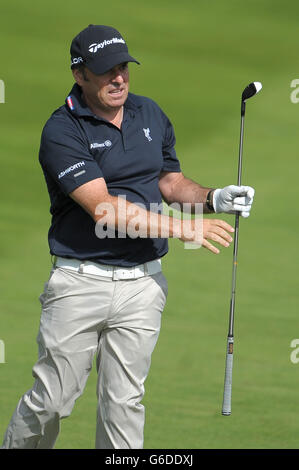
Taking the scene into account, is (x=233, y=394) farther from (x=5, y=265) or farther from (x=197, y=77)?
(x=197, y=77)

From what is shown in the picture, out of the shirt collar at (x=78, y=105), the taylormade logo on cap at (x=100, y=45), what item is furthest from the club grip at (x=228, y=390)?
the taylormade logo on cap at (x=100, y=45)

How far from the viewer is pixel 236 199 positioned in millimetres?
6109

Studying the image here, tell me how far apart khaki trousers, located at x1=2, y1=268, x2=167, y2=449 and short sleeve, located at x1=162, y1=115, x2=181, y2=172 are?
0.80 m

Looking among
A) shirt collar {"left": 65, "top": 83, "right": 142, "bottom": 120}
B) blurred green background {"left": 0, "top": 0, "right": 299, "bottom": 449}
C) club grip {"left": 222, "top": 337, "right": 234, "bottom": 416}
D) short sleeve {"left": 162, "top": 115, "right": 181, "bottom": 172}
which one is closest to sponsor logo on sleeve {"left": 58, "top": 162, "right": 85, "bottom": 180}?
shirt collar {"left": 65, "top": 83, "right": 142, "bottom": 120}

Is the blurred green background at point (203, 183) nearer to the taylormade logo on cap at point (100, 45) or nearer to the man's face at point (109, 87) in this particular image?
the man's face at point (109, 87)

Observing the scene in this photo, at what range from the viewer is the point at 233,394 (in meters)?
7.66

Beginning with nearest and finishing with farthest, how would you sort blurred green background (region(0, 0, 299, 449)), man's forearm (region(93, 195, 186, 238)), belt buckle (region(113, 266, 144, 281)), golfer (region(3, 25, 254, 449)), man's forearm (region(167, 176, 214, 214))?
man's forearm (region(93, 195, 186, 238))
golfer (region(3, 25, 254, 449))
belt buckle (region(113, 266, 144, 281))
man's forearm (region(167, 176, 214, 214))
blurred green background (region(0, 0, 299, 449))

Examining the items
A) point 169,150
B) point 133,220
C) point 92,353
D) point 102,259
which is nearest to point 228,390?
→ point 92,353

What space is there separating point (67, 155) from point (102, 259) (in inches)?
23.1

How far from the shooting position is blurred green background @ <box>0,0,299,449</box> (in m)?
7.47

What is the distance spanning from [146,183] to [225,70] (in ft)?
28.5

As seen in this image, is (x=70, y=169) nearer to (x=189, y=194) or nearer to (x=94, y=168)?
(x=94, y=168)

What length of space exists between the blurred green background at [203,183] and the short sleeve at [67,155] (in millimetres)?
1856

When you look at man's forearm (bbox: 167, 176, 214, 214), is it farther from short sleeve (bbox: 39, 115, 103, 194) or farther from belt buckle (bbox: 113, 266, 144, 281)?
short sleeve (bbox: 39, 115, 103, 194)
